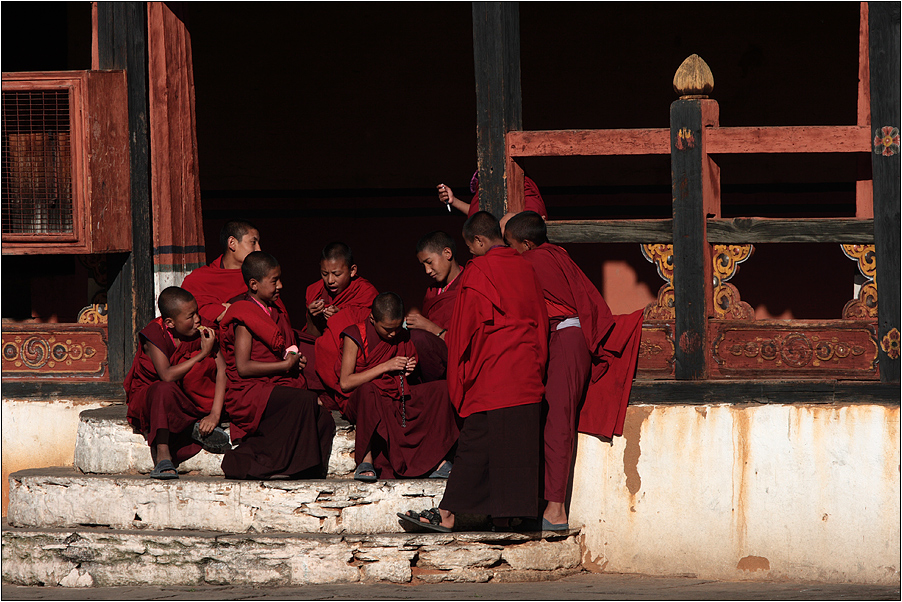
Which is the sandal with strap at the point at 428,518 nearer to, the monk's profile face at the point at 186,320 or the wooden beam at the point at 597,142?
the monk's profile face at the point at 186,320

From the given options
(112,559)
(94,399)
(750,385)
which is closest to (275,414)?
(112,559)

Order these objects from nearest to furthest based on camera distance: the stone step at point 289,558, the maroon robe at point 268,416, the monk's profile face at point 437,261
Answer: the stone step at point 289,558 < the maroon robe at point 268,416 < the monk's profile face at point 437,261

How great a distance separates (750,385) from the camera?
462 centimetres

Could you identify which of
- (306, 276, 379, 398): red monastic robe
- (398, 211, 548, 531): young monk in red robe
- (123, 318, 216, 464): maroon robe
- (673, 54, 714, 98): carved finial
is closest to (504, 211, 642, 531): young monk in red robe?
(398, 211, 548, 531): young monk in red robe

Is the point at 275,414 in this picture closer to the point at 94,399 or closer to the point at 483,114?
the point at 94,399

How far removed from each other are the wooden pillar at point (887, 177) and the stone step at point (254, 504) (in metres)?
2.00

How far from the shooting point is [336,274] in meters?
5.17

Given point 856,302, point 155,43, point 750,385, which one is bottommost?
point 750,385

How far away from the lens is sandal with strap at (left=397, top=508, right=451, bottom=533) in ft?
14.3

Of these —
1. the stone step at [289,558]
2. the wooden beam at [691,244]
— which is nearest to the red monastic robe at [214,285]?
the stone step at [289,558]

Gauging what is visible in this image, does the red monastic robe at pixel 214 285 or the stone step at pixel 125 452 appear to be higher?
the red monastic robe at pixel 214 285

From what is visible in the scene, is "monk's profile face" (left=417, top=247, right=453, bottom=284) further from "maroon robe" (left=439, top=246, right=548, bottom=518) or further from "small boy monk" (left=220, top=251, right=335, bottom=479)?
"small boy monk" (left=220, top=251, right=335, bottom=479)

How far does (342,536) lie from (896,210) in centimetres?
285

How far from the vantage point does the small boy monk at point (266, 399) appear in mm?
4562
